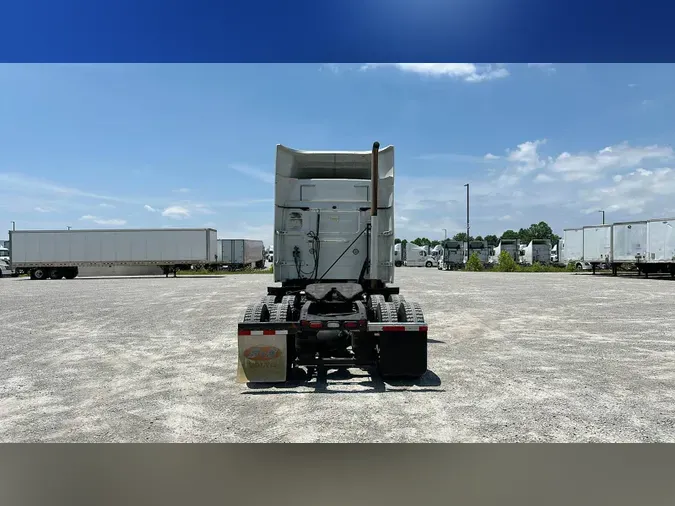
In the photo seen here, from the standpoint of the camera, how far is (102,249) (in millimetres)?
37844

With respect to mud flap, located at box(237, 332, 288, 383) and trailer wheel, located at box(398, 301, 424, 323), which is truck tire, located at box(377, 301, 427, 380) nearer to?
trailer wheel, located at box(398, 301, 424, 323)

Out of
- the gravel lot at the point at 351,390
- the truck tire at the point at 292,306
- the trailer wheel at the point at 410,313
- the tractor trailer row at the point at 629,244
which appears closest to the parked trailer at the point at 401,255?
the tractor trailer row at the point at 629,244

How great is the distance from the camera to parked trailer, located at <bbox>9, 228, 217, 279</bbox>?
3747 centimetres

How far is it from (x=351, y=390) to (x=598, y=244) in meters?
36.3

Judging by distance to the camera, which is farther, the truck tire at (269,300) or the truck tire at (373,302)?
the truck tire at (373,302)

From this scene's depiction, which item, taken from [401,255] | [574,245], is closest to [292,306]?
[574,245]

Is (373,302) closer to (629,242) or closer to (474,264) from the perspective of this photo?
(629,242)

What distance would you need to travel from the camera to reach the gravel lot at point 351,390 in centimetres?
520

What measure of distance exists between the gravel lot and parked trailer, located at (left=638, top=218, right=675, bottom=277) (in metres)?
19.9

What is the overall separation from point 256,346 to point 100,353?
4071mm

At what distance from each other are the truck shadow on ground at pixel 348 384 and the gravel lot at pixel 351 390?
0.14ft

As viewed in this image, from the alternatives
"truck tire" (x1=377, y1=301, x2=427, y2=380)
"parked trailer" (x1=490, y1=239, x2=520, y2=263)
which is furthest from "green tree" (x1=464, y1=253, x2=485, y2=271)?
"truck tire" (x1=377, y1=301, x2=427, y2=380)

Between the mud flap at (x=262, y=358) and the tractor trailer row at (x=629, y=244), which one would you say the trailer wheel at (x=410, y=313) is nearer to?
the mud flap at (x=262, y=358)

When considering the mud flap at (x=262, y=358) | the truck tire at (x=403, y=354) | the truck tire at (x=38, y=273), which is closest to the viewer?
the mud flap at (x=262, y=358)
